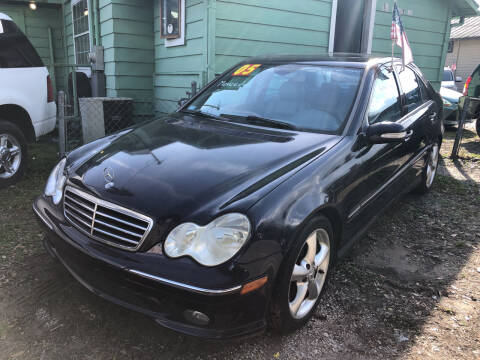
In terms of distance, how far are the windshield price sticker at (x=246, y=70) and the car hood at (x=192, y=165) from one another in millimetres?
798

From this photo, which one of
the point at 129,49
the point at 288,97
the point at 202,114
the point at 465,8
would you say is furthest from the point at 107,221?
the point at 465,8

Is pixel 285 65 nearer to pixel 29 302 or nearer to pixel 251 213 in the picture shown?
pixel 251 213

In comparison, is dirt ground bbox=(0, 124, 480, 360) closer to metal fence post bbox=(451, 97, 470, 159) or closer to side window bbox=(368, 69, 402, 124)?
side window bbox=(368, 69, 402, 124)

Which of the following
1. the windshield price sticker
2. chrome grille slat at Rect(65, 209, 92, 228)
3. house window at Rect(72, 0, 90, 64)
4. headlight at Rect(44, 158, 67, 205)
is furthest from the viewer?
house window at Rect(72, 0, 90, 64)

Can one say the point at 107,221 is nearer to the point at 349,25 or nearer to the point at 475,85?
the point at 349,25

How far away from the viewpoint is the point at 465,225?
4121mm

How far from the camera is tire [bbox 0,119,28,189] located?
4652 mm

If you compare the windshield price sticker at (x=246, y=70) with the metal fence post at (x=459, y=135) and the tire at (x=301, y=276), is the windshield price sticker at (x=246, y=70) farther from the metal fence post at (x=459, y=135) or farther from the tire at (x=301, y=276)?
the metal fence post at (x=459, y=135)

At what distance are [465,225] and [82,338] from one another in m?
3.71

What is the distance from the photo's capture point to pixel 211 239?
6.23 ft

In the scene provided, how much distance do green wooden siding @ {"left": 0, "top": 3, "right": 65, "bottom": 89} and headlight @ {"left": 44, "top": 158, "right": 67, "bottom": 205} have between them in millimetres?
9451

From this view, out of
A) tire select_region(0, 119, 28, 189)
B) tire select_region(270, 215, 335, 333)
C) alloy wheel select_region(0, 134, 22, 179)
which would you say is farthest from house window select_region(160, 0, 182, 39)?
tire select_region(270, 215, 335, 333)

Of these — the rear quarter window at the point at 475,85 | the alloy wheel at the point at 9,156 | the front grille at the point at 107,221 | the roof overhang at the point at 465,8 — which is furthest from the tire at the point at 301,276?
the roof overhang at the point at 465,8

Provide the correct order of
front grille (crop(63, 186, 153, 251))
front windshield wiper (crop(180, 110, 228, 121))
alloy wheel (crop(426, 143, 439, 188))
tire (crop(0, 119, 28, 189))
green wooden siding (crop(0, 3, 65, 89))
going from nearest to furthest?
1. front grille (crop(63, 186, 153, 251))
2. front windshield wiper (crop(180, 110, 228, 121))
3. tire (crop(0, 119, 28, 189))
4. alloy wheel (crop(426, 143, 439, 188))
5. green wooden siding (crop(0, 3, 65, 89))
